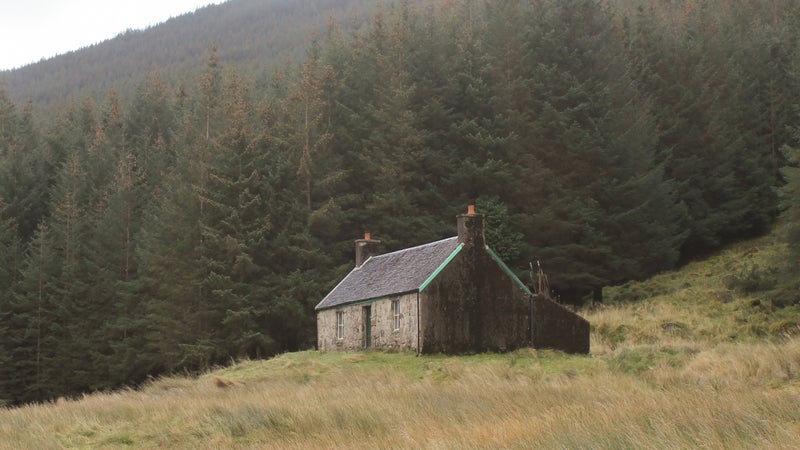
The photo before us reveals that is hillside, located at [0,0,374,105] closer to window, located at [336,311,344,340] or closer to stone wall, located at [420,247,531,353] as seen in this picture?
window, located at [336,311,344,340]

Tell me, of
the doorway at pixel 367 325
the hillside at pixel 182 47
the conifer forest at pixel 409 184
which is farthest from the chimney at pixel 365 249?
the hillside at pixel 182 47

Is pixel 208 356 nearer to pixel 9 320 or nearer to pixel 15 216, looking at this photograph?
pixel 9 320

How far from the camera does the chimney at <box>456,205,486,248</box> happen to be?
32688 mm

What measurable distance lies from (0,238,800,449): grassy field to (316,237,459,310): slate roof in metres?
3.05

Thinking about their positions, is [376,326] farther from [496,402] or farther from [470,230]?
[496,402]

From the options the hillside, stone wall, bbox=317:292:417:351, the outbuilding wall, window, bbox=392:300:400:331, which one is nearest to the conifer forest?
stone wall, bbox=317:292:417:351

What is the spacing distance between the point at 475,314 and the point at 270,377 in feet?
30.3

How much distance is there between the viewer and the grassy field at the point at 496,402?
11.6m

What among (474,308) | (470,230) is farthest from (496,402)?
(470,230)

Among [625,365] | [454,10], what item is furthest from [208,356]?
[454,10]

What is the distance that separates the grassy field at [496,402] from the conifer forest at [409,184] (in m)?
13.5

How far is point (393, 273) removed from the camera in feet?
116

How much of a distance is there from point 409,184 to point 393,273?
14929mm

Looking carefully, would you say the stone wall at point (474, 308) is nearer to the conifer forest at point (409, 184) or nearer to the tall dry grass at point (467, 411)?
the tall dry grass at point (467, 411)
